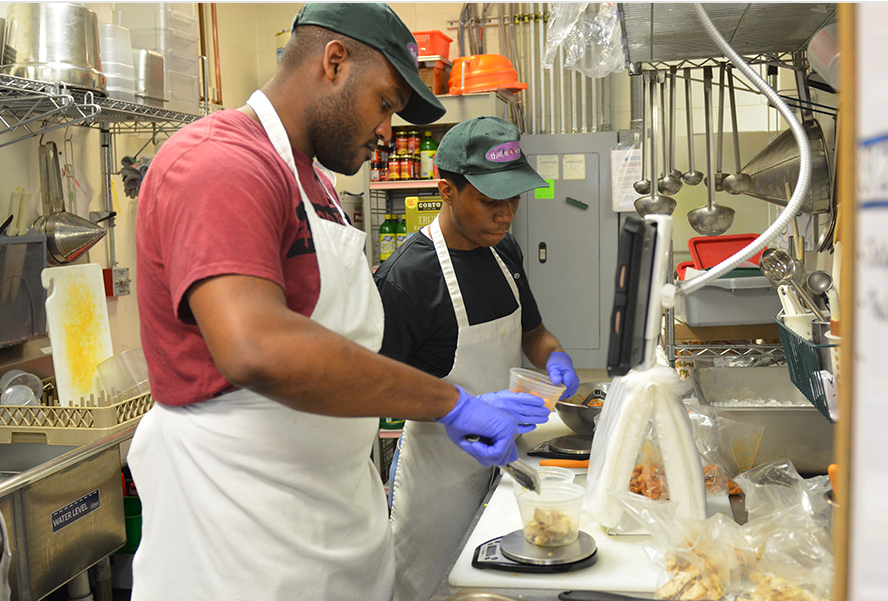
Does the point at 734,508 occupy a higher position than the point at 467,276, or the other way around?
the point at 467,276

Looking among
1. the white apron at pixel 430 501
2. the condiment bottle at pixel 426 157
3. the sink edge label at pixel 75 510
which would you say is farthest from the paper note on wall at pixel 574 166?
the sink edge label at pixel 75 510

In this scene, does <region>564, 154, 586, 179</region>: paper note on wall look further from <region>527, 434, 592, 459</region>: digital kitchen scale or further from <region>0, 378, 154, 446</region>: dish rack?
<region>0, 378, 154, 446</region>: dish rack

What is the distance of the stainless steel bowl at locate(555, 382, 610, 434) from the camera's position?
1.98 m

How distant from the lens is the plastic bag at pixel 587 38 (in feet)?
9.39

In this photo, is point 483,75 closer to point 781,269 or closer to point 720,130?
point 720,130

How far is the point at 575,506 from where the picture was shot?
51.9 inches

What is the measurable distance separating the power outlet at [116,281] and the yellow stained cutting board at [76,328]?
0.82 metres

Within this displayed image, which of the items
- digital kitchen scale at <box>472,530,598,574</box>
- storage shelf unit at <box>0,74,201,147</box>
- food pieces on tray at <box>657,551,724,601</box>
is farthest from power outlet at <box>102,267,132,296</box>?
food pieces on tray at <box>657,551,724,601</box>

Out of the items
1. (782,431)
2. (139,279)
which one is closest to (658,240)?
(139,279)

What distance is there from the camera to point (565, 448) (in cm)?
197

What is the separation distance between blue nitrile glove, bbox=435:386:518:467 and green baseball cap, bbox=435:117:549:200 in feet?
2.94

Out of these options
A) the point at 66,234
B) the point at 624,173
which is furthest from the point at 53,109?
the point at 624,173

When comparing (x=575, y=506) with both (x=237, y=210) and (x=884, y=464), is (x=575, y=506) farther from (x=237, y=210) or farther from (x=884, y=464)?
(x=884, y=464)

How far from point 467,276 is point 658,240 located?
1364 mm
